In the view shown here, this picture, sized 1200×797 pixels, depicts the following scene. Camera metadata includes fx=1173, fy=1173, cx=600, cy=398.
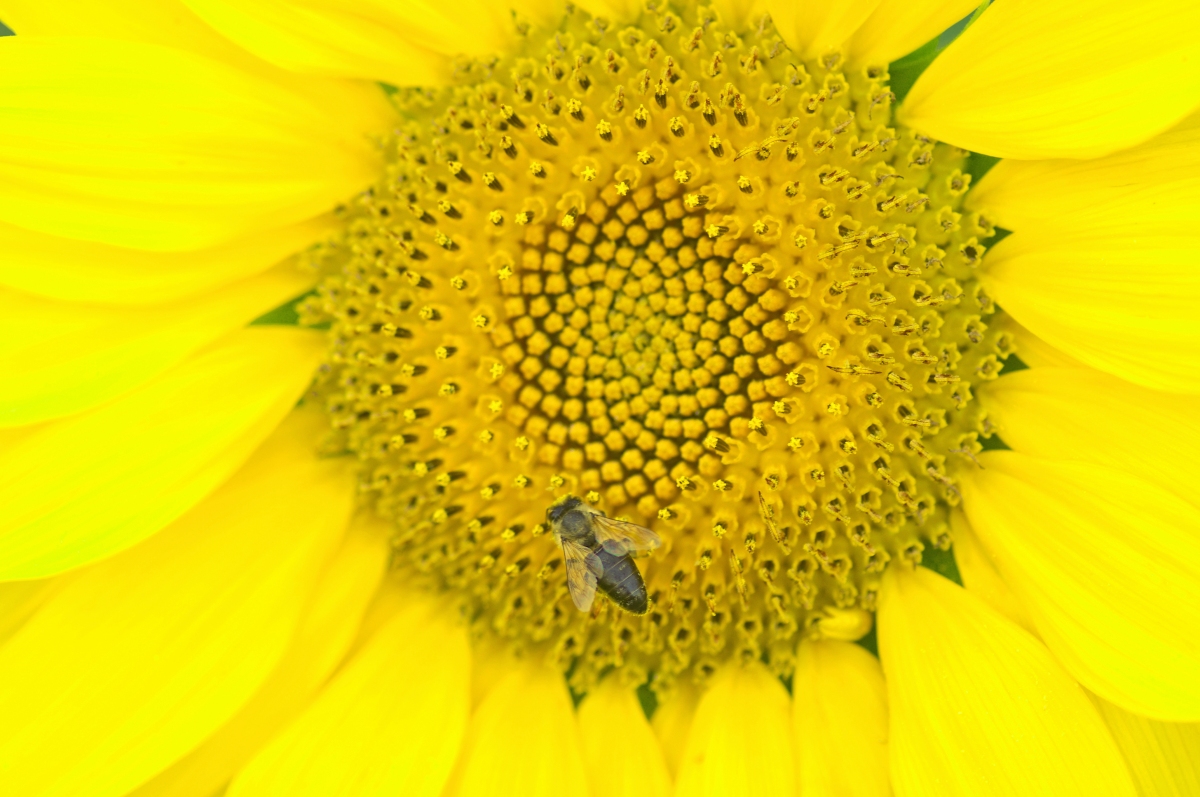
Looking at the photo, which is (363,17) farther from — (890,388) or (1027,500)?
(1027,500)

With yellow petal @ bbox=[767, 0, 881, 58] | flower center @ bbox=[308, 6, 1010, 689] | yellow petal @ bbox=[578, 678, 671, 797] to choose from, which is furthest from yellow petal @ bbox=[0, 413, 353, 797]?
yellow petal @ bbox=[767, 0, 881, 58]

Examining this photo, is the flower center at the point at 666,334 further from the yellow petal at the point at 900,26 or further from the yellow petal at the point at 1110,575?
the yellow petal at the point at 1110,575

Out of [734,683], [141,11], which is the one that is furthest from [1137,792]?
[141,11]

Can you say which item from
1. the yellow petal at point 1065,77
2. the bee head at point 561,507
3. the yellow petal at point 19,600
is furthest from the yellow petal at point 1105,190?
the yellow petal at point 19,600

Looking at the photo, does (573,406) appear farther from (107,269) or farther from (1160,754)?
(1160,754)

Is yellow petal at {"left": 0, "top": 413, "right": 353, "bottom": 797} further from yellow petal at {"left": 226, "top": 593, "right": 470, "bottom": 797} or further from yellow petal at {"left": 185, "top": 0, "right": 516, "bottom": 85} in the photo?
yellow petal at {"left": 185, "top": 0, "right": 516, "bottom": 85}

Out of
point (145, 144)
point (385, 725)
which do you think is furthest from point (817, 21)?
point (385, 725)
